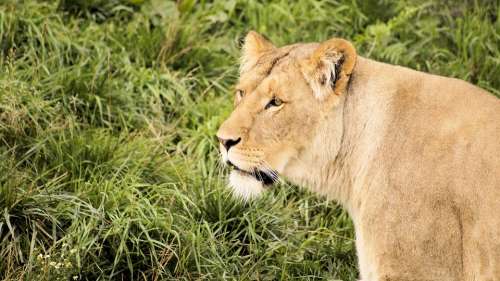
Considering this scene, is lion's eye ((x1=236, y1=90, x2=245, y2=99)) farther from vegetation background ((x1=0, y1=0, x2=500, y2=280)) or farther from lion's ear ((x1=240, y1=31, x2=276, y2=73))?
vegetation background ((x1=0, y1=0, x2=500, y2=280))

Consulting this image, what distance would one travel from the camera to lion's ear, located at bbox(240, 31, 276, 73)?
5277mm

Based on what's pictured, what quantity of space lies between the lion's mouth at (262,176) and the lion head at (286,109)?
0.05 metres

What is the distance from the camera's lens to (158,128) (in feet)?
22.6

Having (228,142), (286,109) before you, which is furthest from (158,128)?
(286,109)

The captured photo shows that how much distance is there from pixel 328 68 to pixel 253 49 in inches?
21.4

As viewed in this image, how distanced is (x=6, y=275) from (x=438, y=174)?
2.13m

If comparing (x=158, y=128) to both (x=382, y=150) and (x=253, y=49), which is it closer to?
(x=253, y=49)

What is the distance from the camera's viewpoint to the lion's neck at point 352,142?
4.88 meters

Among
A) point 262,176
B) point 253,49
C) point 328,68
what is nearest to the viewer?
point 328,68

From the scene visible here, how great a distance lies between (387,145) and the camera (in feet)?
15.7

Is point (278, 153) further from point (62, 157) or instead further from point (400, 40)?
point (400, 40)

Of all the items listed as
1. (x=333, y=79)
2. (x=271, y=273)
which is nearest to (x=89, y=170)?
(x=271, y=273)

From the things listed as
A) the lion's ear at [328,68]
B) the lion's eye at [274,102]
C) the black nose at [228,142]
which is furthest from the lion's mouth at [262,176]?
the lion's ear at [328,68]

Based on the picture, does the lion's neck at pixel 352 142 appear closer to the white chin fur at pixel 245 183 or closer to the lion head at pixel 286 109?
the lion head at pixel 286 109
